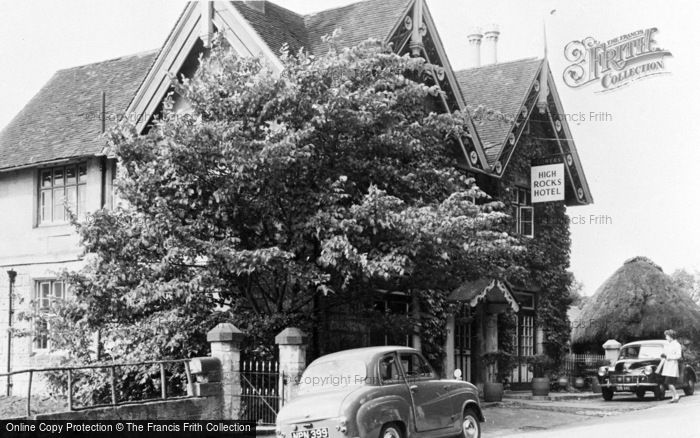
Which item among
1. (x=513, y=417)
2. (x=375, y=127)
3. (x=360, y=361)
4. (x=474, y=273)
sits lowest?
(x=513, y=417)

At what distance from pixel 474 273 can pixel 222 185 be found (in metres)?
5.07

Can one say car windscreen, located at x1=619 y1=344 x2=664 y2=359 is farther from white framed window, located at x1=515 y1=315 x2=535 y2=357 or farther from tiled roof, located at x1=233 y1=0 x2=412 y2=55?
tiled roof, located at x1=233 y1=0 x2=412 y2=55

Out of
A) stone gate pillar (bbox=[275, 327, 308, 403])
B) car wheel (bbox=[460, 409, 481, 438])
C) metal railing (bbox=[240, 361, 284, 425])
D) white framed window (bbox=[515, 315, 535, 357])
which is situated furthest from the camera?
white framed window (bbox=[515, 315, 535, 357])

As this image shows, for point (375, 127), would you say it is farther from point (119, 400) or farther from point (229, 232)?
point (119, 400)

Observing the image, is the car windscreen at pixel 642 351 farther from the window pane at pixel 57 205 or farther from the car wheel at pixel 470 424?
the window pane at pixel 57 205

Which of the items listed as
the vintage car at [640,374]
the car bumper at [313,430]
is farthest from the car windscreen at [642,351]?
the car bumper at [313,430]

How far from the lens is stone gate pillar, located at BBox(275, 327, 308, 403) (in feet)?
53.7

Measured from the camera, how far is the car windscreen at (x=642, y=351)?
81.3 feet

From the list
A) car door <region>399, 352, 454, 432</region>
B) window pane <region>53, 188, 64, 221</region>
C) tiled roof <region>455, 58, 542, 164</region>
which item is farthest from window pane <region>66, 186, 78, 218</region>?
car door <region>399, 352, 454, 432</region>

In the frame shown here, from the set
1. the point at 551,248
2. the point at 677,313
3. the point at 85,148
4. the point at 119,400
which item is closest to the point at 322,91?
the point at 119,400

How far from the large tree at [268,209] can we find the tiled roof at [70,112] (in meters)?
7.18

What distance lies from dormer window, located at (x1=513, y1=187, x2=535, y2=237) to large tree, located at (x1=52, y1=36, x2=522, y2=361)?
407 inches

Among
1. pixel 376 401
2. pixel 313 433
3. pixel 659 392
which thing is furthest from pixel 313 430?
pixel 659 392

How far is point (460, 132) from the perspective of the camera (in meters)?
18.7
